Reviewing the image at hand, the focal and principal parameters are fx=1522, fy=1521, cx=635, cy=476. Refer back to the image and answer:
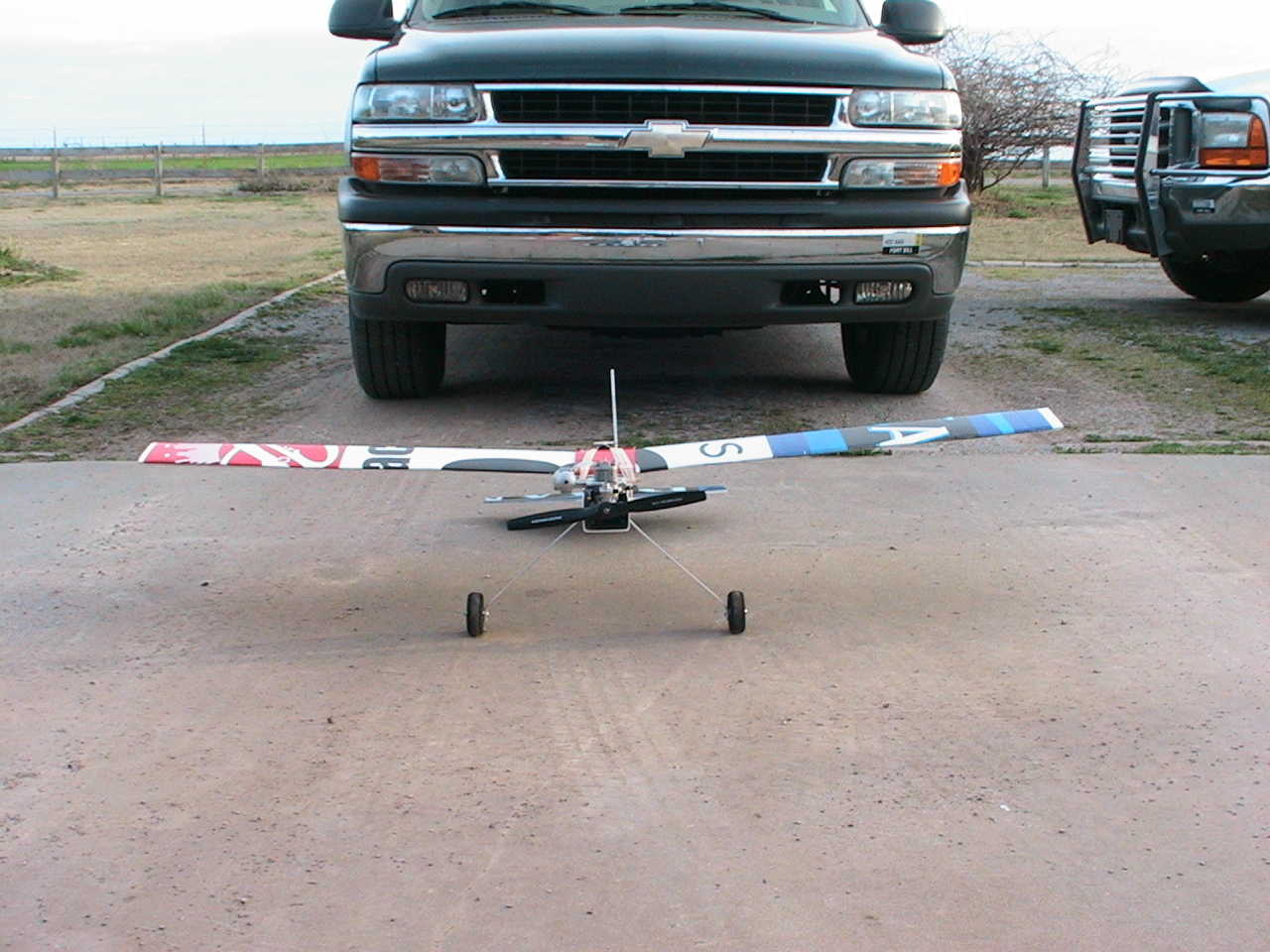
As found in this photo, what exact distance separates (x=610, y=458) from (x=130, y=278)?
9.01m

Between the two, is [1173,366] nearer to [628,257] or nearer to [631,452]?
[628,257]

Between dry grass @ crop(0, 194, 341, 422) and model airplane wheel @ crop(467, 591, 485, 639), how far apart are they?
3.49 m

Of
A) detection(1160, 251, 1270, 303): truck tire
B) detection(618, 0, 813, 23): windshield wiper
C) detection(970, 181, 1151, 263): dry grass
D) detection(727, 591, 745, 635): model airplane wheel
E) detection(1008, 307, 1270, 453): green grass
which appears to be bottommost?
detection(727, 591, 745, 635): model airplane wheel

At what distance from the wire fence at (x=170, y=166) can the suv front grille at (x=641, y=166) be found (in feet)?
56.3

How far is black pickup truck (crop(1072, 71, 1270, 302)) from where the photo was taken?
835 cm

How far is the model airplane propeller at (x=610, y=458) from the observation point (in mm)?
4164

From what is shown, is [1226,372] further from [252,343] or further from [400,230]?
[252,343]

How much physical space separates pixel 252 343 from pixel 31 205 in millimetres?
21859

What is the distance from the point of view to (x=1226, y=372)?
7.52 m

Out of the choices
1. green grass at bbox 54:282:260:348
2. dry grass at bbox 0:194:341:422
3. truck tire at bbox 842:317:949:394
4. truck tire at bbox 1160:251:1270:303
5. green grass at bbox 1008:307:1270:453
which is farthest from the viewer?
truck tire at bbox 1160:251:1270:303

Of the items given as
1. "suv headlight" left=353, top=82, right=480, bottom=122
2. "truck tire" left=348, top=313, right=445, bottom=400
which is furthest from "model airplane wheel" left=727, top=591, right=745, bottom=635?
"truck tire" left=348, top=313, right=445, bottom=400

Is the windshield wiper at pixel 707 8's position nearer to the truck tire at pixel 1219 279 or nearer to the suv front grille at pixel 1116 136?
the suv front grille at pixel 1116 136

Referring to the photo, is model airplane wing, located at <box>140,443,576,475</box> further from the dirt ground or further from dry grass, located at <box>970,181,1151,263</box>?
dry grass, located at <box>970,181,1151,263</box>

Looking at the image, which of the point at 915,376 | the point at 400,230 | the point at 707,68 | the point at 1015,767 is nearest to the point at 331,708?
the point at 1015,767
